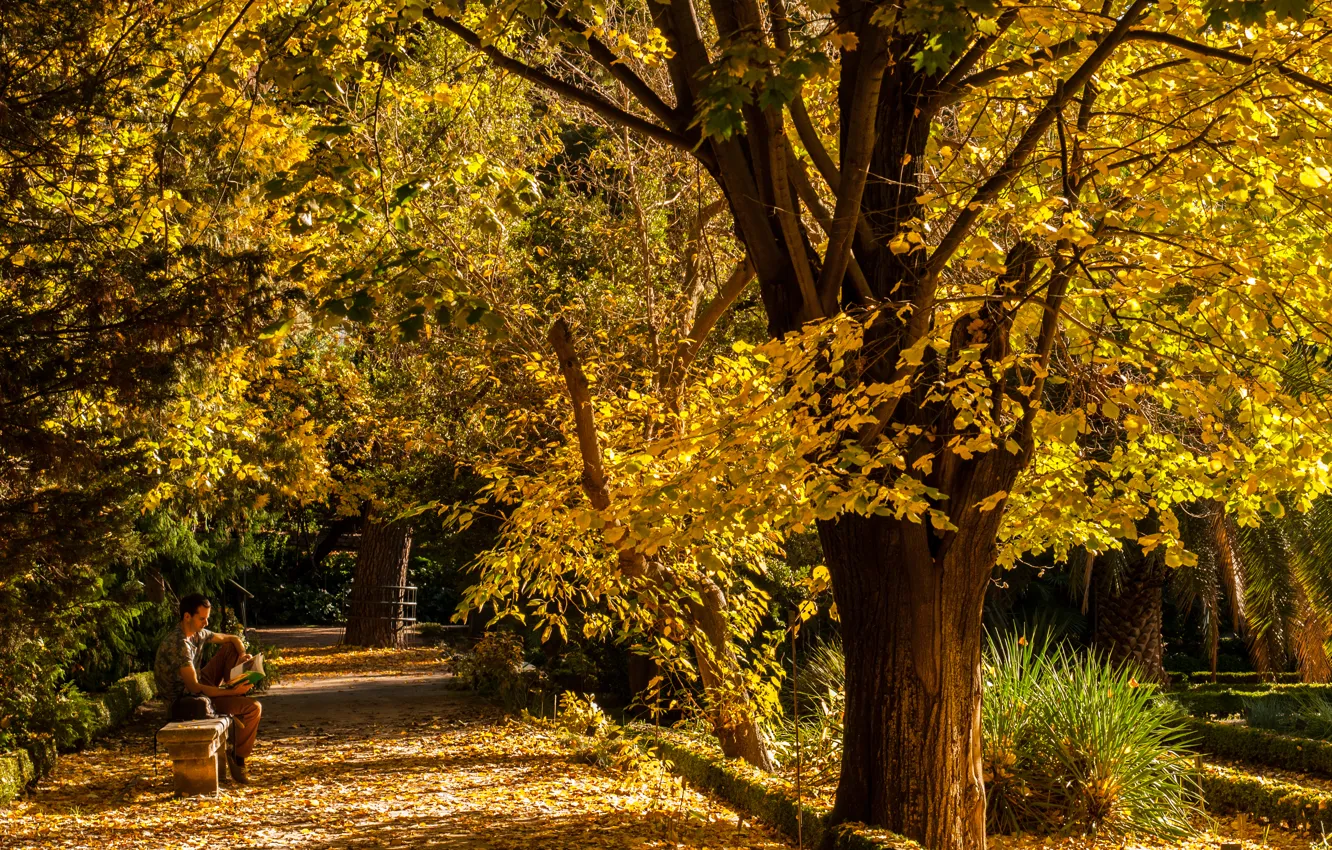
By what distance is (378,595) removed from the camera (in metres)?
20.8

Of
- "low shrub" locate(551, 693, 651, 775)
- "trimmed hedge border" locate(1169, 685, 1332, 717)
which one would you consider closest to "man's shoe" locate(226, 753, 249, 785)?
"low shrub" locate(551, 693, 651, 775)

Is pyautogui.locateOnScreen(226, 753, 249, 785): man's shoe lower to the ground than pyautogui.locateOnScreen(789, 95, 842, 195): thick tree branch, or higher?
lower

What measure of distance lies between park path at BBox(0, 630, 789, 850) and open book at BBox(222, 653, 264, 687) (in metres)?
0.78

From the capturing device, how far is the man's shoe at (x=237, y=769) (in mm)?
8828

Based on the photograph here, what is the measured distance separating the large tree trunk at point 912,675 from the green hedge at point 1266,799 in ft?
14.8

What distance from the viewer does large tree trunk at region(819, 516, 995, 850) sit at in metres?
5.74

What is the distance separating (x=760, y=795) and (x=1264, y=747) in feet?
25.2

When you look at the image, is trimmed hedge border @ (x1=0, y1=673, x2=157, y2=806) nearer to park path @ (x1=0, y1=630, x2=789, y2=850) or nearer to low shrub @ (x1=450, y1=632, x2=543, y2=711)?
park path @ (x1=0, y1=630, x2=789, y2=850)

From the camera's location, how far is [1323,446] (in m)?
5.59

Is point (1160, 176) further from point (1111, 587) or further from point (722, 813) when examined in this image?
point (1111, 587)

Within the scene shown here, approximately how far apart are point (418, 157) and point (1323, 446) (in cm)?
803

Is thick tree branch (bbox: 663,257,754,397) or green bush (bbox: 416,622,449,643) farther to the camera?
green bush (bbox: 416,622,449,643)

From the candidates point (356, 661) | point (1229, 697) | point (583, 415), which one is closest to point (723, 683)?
point (583, 415)

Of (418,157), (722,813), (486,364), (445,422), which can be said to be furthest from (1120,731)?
(445,422)
